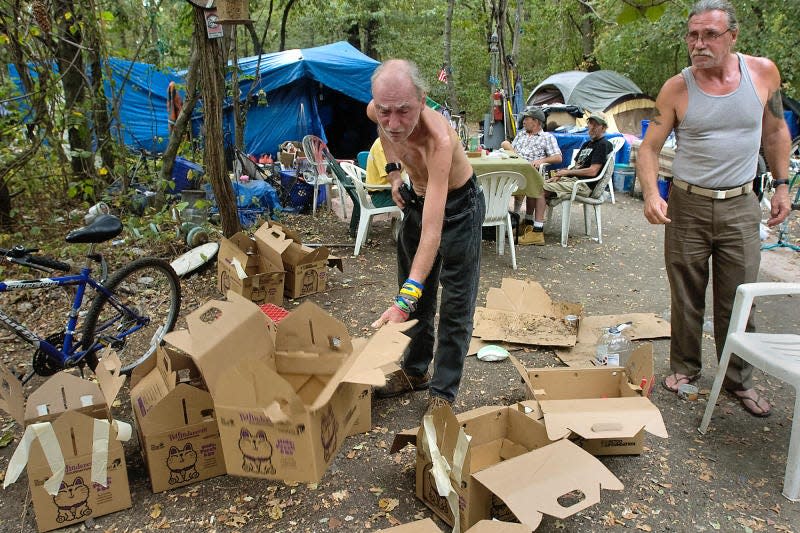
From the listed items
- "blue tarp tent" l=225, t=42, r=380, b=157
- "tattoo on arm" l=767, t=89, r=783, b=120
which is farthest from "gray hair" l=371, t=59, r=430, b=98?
"blue tarp tent" l=225, t=42, r=380, b=157

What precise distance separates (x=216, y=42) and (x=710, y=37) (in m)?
3.33

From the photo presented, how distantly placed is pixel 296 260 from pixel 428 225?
2.45 m

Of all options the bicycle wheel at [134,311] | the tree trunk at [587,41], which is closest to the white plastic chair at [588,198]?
the bicycle wheel at [134,311]

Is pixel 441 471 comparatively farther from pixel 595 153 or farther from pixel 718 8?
pixel 595 153

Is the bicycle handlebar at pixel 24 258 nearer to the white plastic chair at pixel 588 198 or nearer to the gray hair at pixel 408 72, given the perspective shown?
the gray hair at pixel 408 72

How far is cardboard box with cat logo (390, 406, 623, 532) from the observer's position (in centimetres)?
188

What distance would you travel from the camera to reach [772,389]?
10.3 ft

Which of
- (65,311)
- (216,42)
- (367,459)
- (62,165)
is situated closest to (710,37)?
(367,459)

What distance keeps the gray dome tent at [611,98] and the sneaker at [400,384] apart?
1115 cm

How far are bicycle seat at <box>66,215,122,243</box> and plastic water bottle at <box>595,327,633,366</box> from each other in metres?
3.00

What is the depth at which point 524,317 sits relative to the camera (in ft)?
12.8

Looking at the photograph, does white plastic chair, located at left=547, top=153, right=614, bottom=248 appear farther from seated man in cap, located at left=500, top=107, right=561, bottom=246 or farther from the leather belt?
the leather belt

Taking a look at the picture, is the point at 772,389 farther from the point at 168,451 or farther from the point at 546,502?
the point at 168,451

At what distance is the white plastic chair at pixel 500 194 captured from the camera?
511cm
